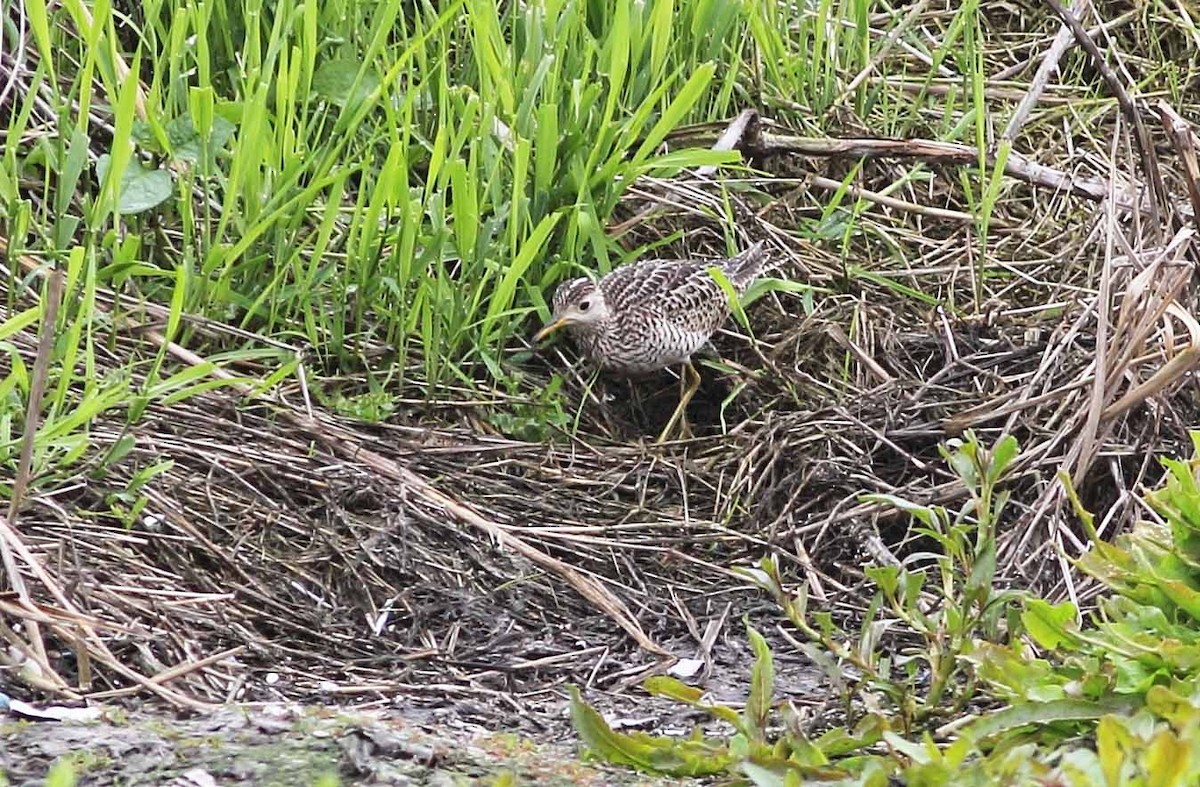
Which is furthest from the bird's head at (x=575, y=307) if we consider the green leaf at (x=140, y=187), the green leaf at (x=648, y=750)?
the green leaf at (x=648, y=750)

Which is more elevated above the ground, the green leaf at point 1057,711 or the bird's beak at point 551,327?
the green leaf at point 1057,711

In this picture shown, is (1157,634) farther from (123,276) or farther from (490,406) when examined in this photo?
(123,276)

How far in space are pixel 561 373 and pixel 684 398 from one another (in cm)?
37

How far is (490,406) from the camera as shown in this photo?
480cm

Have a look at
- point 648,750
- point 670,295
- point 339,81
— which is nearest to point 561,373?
point 670,295

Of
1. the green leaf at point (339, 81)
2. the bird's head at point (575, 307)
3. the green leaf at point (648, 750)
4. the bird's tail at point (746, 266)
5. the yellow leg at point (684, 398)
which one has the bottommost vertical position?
the yellow leg at point (684, 398)

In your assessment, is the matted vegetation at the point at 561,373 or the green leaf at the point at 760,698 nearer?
the green leaf at the point at 760,698

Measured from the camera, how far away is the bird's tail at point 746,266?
525cm

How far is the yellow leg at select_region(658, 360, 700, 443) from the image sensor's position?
5090 millimetres

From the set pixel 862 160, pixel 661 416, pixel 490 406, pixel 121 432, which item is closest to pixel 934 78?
pixel 862 160

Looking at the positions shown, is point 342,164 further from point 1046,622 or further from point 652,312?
point 1046,622

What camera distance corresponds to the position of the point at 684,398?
17.0ft

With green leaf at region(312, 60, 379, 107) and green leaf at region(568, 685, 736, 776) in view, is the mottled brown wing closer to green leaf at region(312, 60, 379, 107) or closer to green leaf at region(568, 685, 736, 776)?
green leaf at region(312, 60, 379, 107)

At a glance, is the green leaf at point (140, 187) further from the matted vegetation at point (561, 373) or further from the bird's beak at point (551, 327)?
the bird's beak at point (551, 327)
